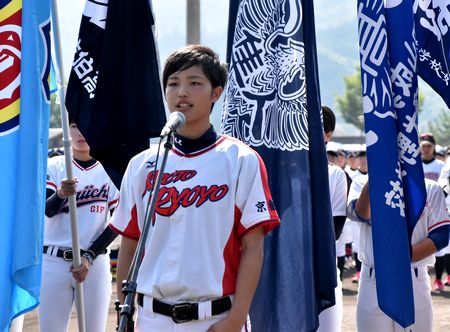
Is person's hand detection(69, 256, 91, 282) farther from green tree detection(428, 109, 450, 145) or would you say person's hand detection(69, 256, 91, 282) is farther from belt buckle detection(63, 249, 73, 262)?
green tree detection(428, 109, 450, 145)

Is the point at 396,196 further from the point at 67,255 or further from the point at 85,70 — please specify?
the point at 67,255

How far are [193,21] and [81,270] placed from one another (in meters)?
6.69

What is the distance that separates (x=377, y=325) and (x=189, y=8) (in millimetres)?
7888

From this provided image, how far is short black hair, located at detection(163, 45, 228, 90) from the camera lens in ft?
15.9

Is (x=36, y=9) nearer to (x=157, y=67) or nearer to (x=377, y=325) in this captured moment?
(x=157, y=67)

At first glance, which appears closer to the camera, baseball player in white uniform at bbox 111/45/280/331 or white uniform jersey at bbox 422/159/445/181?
baseball player in white uniform at bbox 111/45/280/331

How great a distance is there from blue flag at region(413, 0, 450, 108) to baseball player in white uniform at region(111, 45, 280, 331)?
1535 mm

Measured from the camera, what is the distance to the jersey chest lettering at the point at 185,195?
4.61 metres

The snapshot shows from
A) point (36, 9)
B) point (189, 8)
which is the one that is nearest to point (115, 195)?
point (36, 9)

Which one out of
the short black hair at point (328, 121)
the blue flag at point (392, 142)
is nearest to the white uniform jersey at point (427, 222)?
the short black hair at point (328, 121)

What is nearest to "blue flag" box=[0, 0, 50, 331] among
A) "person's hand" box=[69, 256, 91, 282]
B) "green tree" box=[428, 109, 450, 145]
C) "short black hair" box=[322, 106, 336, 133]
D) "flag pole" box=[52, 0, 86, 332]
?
"flag pole" box=[52, 0, 86, 332]

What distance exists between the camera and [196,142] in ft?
15.6

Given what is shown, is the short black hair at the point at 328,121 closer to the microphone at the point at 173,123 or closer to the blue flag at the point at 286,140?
the blue flag at the point at 286,140

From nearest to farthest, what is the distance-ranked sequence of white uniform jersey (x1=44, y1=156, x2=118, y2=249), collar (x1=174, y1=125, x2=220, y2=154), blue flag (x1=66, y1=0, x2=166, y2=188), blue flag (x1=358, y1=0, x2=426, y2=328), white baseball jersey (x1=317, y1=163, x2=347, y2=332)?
1. collar (x1=174, y1=125, x2=220, y2=154)
2. blue flag (x1=358, y1=0, x2=426, y2=328)
3. blue flag (x1=66, y1=0, x2=166, y2=188)
4. white baseball jersey (x1=317, y1=163, x2=347, y2=332)
5. white uniform jersey (x1=44, y1=156, x2=118, y2=249)
